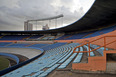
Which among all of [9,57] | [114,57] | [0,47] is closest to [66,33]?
[9,57]

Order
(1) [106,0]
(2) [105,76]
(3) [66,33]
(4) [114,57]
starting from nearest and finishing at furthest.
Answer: (2) [105,76] → (4) [114,57] → (1) [106,0] → (3) [66,33]

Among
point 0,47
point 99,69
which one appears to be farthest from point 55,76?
point 0,47

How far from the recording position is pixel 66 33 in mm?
32250

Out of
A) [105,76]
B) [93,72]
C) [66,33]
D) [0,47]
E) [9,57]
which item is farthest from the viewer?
[66,33]

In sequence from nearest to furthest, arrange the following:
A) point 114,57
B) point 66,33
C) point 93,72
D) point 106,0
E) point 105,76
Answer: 1. point 105,76
2. point 93,72
3. point 114,57
4. point 106,0
5. point 66,33

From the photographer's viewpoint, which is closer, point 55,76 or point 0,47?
point 55,76

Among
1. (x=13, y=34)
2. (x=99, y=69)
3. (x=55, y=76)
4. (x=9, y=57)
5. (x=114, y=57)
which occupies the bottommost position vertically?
(x=9, y=57)

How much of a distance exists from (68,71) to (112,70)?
187 cm

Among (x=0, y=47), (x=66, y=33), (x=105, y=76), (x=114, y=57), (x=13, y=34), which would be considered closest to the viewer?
(x=105, y=76)

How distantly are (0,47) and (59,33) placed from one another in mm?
22990

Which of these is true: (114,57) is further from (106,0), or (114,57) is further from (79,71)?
(106,0)

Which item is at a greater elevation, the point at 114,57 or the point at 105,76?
the point at 114,57

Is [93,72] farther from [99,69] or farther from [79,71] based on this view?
[79,71]

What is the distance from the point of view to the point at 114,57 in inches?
140
